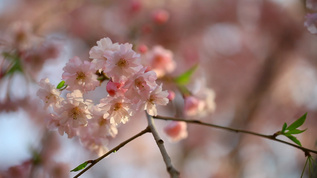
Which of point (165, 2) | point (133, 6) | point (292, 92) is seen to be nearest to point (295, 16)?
point (292, 92)

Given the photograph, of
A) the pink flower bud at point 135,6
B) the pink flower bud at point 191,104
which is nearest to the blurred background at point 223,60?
the pink flower bud at point 135,6

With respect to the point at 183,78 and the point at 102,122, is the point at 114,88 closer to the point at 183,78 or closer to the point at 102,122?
the point at 102,122

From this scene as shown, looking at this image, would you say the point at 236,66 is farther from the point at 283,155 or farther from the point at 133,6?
the point at 133,6

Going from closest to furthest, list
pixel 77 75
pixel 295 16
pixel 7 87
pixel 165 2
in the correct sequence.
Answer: pixel 77 75 < pixel 7 87 < pixel 295 16 < pixel 165 2

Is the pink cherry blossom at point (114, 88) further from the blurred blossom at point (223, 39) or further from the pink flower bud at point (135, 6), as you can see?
the blurred blossom at point (223, 39)

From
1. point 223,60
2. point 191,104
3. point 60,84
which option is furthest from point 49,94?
point 223,60
